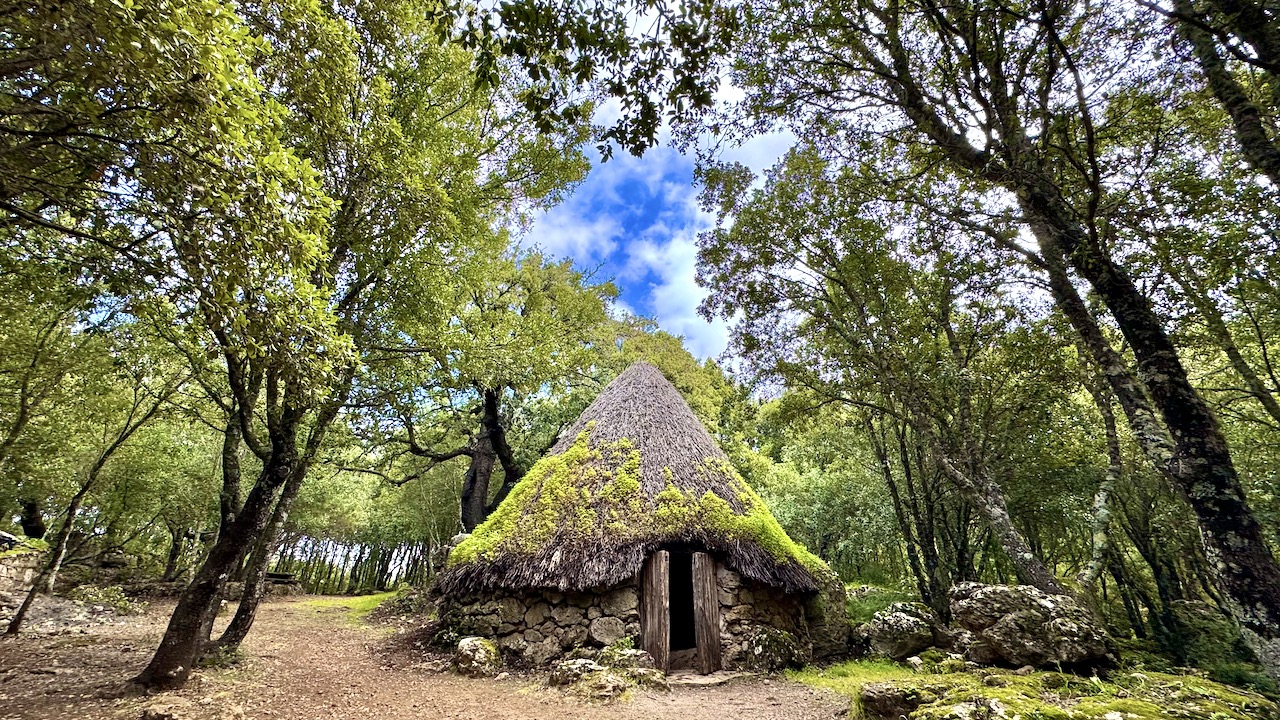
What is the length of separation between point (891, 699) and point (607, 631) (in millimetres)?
4530

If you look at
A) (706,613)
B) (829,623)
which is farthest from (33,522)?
(829,623)

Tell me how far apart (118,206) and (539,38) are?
11.6 feet

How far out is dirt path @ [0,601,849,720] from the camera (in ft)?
16.0

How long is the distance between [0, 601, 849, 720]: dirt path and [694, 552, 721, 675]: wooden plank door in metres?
0.54

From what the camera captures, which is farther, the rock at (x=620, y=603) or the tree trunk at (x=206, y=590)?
the rock at (x=620, y=603)

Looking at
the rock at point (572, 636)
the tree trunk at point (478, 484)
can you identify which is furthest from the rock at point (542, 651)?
the tree trunk at point (478, 484)

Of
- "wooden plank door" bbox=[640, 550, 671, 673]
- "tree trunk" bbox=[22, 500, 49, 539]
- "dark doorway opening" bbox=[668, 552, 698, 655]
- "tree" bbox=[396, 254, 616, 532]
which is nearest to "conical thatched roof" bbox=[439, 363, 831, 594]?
"wooden plank door" bbox=[640, 550, 671, 673]

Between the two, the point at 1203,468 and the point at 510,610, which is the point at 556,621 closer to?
the point at 510,610

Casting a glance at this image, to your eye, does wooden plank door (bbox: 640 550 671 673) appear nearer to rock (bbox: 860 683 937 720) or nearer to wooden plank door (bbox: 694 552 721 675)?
wooden plank door (bbox: 694 552 721 675)

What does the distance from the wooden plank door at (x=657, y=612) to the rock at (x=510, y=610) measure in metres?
1.91

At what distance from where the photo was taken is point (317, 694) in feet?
19.0

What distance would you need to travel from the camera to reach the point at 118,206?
364cm

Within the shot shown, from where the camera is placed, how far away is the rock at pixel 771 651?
25.0 ft

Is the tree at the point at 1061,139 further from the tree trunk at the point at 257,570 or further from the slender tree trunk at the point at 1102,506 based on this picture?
the tree trunk at the point at 257,570
